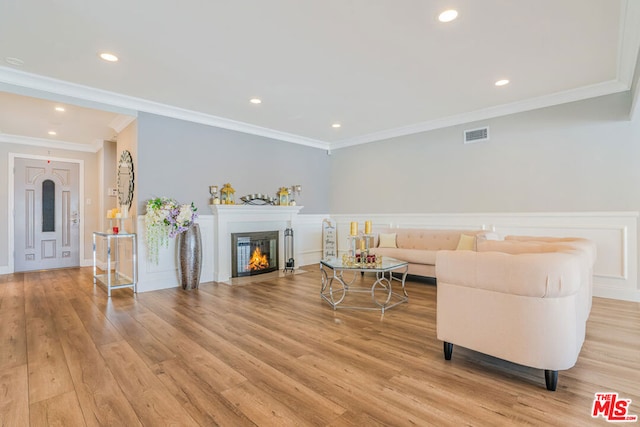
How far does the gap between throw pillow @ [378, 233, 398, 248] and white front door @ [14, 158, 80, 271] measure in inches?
254

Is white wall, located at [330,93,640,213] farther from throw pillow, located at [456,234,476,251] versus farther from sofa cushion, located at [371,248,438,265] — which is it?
sofa cushion, located at [371,248,438,265]

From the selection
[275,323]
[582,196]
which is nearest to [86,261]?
[275,323]

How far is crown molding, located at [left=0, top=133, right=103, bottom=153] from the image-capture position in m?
6.00

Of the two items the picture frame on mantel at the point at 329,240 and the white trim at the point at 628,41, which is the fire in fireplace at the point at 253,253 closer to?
the picture frame on mantel at the point at 329,240

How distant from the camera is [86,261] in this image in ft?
22.3

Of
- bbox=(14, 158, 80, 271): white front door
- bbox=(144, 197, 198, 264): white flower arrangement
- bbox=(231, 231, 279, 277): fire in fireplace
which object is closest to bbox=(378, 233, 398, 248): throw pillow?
bbox=(231, 231, 279, 277): fire in fireplace

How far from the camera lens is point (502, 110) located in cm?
477

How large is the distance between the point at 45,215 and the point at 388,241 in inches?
273

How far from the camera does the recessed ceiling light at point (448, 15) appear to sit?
2.48m

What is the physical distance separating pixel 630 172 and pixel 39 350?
6518 mm

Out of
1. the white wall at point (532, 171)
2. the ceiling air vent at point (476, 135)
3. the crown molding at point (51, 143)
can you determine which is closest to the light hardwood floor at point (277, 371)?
the white wall at point (532, 171)

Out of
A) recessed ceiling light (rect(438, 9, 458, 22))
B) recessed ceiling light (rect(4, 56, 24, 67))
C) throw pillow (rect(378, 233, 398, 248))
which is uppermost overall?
recessed ceiling light (rect(4, 56, 24, 67))
